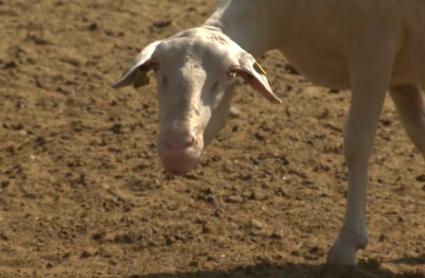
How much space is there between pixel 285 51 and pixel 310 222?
1230mm

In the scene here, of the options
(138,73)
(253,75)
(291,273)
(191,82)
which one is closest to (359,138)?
(291,273)

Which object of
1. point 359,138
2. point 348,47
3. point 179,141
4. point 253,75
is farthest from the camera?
point 359,138

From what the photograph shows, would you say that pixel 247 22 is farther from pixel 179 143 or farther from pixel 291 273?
pixel 291 273

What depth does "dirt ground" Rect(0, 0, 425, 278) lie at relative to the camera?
8.63 m

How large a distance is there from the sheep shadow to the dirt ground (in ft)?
0.04

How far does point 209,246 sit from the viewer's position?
877cm

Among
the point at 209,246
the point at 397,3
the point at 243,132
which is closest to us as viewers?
the point at 397,3

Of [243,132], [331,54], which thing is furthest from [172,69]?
[243,132]

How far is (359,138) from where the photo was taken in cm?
838

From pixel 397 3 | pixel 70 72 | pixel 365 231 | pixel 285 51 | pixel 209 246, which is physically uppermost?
pixel 397 3

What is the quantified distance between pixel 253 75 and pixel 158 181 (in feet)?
8.25

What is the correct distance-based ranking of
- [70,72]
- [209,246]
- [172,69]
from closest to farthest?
[172,69] < [209,246] < [70,72]

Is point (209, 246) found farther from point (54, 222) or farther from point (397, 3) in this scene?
point (397, 3)

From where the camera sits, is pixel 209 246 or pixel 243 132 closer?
pixel 209 246
